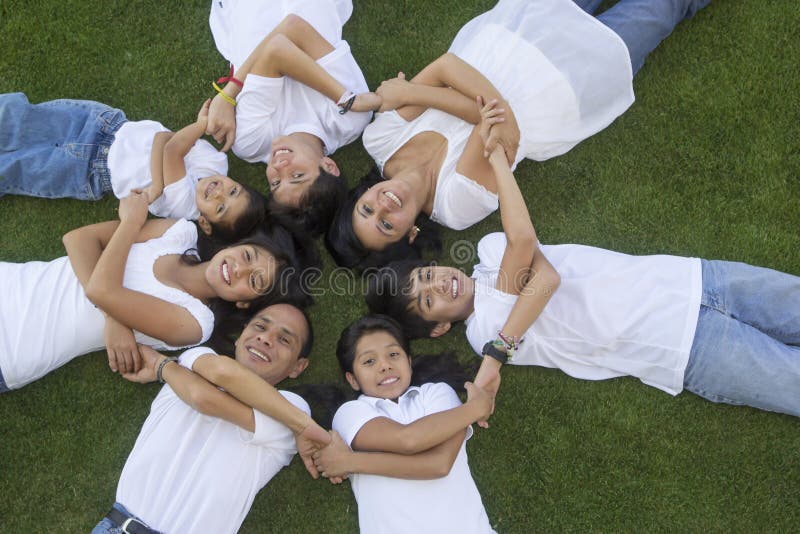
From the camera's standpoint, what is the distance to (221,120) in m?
3.74

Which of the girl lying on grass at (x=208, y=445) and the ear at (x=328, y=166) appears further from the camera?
the ear at (x=328, y=166)

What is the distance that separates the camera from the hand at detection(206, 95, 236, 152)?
3738 mm

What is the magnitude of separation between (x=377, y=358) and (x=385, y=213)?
30.7 inches

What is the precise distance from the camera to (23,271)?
3.53m

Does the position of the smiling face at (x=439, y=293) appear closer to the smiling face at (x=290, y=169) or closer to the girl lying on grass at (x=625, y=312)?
the girl lying on grass at (x=625, y=312)

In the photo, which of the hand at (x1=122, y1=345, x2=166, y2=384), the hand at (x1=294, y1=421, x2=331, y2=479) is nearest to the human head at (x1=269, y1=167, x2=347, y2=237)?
the hand at (x1=122, y1=345, x2=166, y2=384)

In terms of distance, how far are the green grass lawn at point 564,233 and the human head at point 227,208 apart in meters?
0.51

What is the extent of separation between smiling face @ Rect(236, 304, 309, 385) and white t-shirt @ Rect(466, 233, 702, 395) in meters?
0.96

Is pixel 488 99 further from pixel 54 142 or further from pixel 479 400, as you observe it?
pixel 54 142

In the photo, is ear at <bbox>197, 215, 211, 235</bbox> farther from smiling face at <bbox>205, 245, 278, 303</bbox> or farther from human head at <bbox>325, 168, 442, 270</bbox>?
human head at <bbox>325, 168, 442, 270</bbox>

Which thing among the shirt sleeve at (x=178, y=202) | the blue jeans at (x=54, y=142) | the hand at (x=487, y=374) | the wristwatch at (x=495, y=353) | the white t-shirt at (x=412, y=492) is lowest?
the white t-shirt at (x=412, y=492)

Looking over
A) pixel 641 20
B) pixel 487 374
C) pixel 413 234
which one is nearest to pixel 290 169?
pixel 413 234

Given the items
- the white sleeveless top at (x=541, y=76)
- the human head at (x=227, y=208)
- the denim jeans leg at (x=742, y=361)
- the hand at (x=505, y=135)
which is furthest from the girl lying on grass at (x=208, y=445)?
the denim jeans leg at (x=742, y=361)

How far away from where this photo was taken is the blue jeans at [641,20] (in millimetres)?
3683
